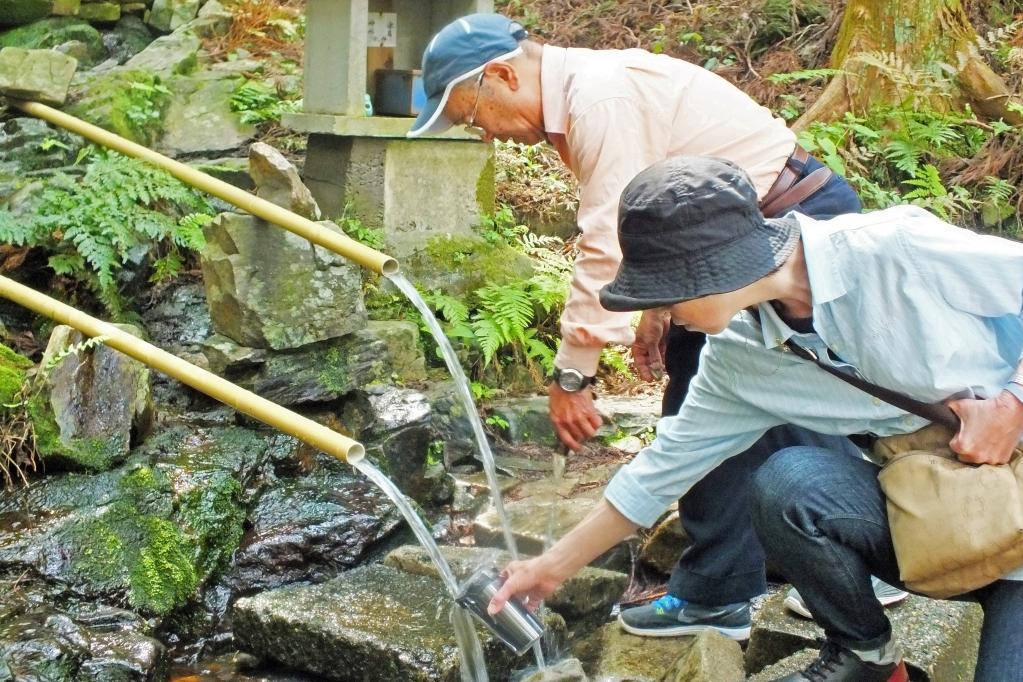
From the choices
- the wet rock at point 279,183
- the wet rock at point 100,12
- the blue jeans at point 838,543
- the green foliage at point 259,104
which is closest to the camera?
the blue jeans at point 838,543

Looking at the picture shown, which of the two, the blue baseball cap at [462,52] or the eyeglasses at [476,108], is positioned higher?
the blue baseball cap at [462,52]

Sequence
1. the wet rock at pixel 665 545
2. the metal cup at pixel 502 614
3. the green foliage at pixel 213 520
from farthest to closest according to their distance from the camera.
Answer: the wet rock at pixel 665 545 < the green foliage at pixel 213 520 < the metal cup at pixel 502 614

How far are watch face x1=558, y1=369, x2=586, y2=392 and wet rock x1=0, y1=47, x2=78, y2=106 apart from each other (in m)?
4.61

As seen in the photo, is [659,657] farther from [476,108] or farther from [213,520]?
[213,520]

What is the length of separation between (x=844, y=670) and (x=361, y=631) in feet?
4.92

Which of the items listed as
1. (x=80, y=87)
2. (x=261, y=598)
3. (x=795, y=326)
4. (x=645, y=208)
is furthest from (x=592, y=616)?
(x=80, y=87)

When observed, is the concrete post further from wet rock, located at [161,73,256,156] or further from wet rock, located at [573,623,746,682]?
wet rock, located at [573,623,746,682]

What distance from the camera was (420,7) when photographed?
7172 mm

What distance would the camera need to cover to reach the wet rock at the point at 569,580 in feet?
12.5

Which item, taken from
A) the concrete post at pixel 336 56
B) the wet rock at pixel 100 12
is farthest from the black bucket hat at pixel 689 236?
the wet rock at pixel 100 12

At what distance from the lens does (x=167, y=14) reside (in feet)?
30.8

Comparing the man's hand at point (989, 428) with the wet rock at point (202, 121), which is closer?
the man's hand at point (989, 428)

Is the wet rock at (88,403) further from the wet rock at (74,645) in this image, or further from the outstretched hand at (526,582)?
the outstretched hand at (526,582)

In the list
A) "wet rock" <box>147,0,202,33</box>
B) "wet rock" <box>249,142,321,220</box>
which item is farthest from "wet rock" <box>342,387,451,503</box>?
"wet rock" <box>147,0,202,33</box>
